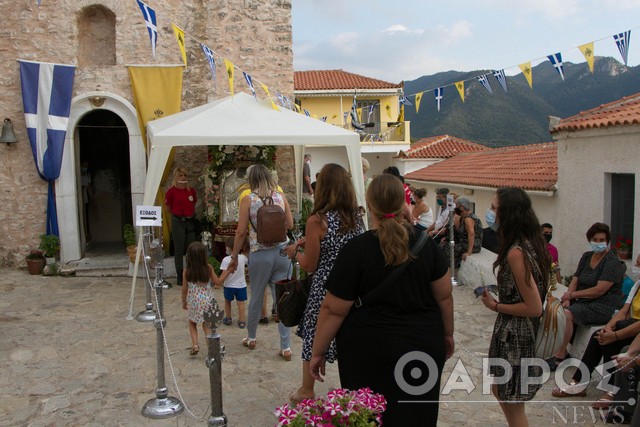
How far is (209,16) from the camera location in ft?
29.4

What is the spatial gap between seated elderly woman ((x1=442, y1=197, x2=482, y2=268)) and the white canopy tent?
184 centimetres

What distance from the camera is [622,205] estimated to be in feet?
27.2

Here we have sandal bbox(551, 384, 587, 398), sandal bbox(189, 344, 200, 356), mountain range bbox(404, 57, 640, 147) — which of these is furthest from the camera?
mountain range bbox(404, 57, 640, 147)

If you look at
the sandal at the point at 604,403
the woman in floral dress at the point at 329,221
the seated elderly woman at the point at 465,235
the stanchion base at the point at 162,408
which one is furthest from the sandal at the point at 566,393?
the seated elderly woman at the point at 465,235

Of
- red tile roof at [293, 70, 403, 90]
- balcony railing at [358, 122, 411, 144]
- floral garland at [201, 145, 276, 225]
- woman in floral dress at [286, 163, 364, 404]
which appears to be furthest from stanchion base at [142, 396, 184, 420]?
red tile roof at [293, 70, 403, 90]

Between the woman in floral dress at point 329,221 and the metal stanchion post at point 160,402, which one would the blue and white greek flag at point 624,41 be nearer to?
the woman in floral dress at point 329,221

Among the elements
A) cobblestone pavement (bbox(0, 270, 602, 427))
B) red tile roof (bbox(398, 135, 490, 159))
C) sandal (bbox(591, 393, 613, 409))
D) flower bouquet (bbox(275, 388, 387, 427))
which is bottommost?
cobblestone pavement (bbox(0, 270, 602, 427))

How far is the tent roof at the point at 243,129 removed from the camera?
269 inches

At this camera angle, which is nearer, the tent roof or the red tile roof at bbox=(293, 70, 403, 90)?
the tent roof

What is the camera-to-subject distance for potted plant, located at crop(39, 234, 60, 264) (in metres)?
8.73

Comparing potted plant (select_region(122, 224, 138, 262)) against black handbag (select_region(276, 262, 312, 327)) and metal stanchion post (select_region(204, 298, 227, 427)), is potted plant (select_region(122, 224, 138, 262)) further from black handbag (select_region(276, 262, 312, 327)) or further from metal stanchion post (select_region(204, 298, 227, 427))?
metal stanchion post (select_region(204, 298, 227, 427))

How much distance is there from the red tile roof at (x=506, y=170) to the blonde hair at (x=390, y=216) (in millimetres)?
8949

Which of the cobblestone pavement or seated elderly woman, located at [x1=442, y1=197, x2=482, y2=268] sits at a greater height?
seated elderly woman, located at [x1=442, y1=197, x2=482, y2=268]

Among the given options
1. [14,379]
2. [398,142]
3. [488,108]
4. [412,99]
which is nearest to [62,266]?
[14,379]
